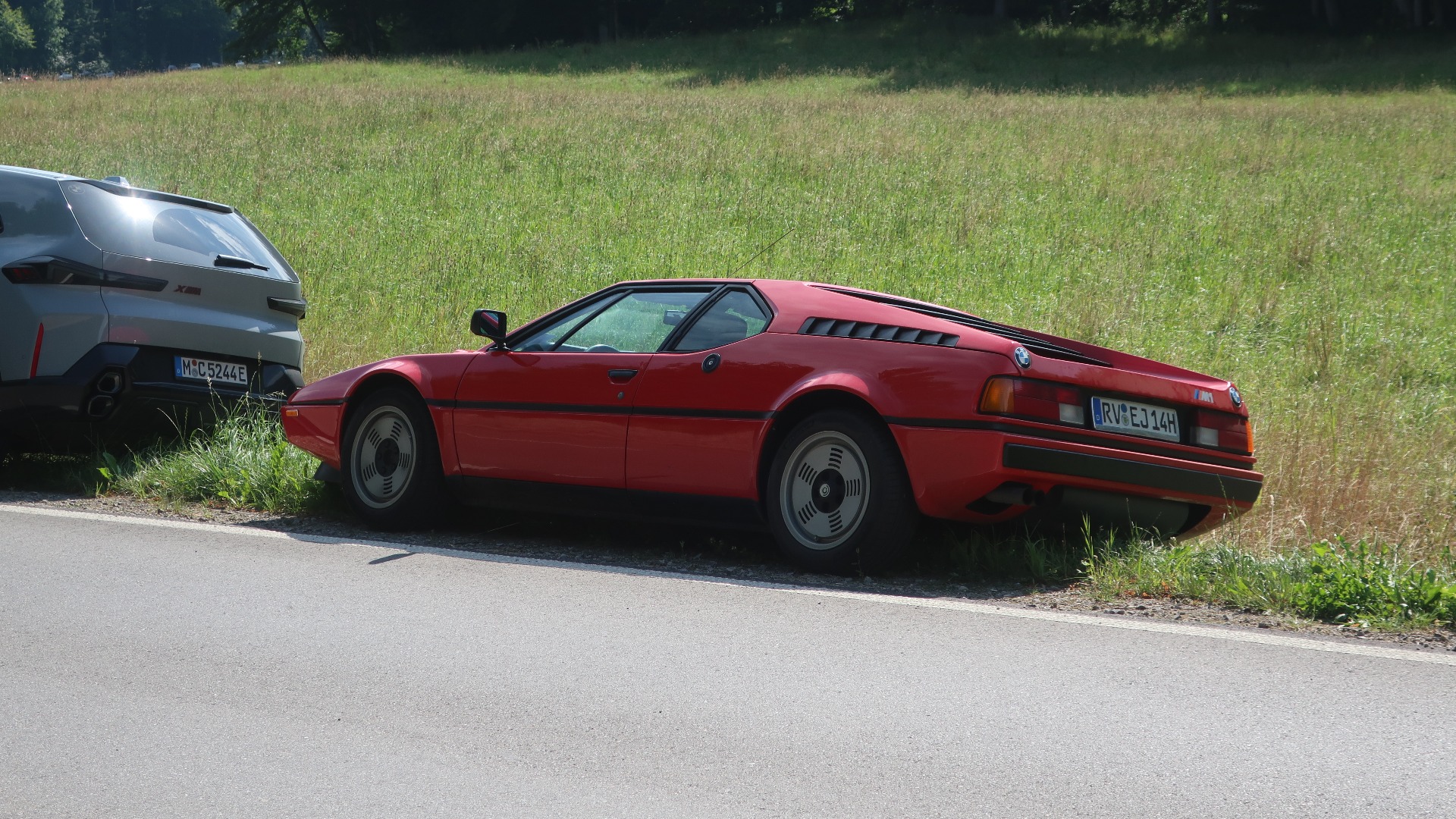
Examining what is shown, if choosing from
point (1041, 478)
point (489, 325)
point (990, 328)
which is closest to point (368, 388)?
point (489, 325)

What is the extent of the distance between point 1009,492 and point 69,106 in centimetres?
3339

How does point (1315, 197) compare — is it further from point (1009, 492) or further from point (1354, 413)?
point (1009, 492)

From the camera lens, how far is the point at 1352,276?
13.9 m

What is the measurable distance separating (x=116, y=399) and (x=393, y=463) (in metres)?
2.13

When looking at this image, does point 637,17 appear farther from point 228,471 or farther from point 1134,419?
point 1134,419

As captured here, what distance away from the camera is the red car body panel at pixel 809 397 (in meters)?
5.20

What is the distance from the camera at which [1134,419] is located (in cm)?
551

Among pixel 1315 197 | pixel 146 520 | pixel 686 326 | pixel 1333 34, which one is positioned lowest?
pixel 146 520

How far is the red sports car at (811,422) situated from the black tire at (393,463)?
0.06ft

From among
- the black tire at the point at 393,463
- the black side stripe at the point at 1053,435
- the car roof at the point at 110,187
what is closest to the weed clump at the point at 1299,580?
the black side stripe at the point at 1053,435

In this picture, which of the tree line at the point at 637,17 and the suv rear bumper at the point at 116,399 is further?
the tree line at the point at 637,17

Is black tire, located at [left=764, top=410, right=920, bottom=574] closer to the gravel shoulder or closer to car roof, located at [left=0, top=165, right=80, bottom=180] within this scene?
the gravel shoulder

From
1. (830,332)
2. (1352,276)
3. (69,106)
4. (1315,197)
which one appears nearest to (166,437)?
(830,332)

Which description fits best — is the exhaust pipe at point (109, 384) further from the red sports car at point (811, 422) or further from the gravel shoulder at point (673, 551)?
the red sports car at point (811, 422)
